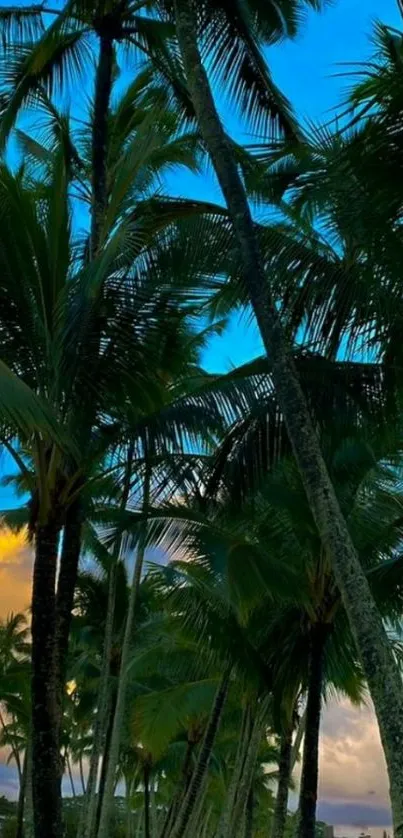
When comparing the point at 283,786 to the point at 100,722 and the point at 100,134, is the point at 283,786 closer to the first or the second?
the point at 100,722

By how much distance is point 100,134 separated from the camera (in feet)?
35.6

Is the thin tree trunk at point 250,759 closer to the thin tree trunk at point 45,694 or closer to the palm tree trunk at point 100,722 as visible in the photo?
the palm tree trunk at point 100,722

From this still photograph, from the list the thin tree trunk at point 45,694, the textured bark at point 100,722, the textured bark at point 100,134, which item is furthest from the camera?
the textured bark at point 100,722

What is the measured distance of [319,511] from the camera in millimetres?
5617

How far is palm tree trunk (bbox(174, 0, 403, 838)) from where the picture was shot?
4621mm

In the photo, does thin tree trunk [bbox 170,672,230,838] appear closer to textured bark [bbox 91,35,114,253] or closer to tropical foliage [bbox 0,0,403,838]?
tropical foliage [bbox 0,0,403,838]

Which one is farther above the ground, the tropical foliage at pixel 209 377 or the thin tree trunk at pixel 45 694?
the tropical foliage at pixel 209 377

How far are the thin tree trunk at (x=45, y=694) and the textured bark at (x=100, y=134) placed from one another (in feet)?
11.1

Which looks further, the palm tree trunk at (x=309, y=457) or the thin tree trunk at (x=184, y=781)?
the thin tree trunk at (x=184, y=781)

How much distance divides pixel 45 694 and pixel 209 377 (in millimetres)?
6651

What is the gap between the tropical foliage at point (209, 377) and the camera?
5984 mm

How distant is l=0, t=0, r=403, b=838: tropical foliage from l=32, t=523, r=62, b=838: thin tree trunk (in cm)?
2

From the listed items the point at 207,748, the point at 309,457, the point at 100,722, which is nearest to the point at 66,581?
the point at 309,457

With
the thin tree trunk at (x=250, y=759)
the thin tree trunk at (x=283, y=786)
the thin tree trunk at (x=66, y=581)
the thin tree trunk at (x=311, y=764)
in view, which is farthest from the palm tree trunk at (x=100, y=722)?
the thin tree trunk at (x=66, y=581)
